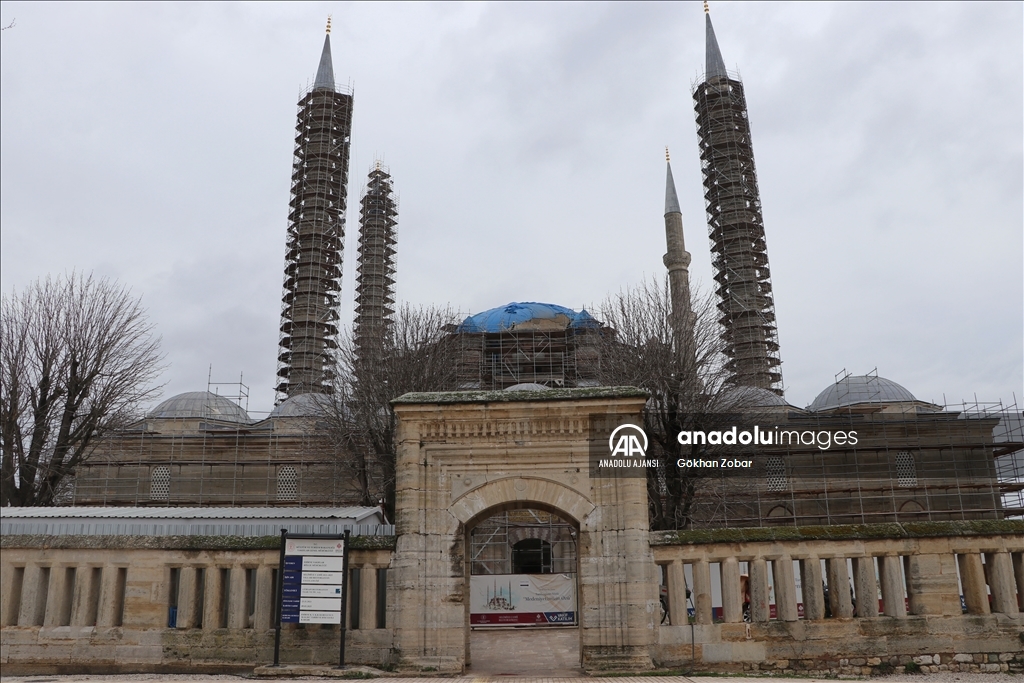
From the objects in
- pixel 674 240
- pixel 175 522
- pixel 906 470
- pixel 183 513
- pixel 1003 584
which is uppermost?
pixel 674 240

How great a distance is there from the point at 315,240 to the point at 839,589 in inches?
1640

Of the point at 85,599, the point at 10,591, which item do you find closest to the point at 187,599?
the point at 85,599

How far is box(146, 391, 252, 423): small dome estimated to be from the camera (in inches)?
1494

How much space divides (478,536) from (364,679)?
2034 cm

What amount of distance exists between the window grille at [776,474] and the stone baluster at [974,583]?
20443mm

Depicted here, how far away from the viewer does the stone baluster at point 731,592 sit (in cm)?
1094

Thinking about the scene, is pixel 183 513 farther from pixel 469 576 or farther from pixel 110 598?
pixel 469 576

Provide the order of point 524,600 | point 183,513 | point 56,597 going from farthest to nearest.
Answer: point 524,600 → point 183,513 → point 56,597

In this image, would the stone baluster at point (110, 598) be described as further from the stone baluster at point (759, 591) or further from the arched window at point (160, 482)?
the arched window at point (160, 482)

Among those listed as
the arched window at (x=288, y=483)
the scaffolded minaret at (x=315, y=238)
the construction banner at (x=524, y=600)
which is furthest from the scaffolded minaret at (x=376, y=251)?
the construction banner at (x=524, y=600)

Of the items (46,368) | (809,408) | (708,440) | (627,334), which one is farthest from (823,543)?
(809,408)

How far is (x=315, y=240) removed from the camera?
4781cm

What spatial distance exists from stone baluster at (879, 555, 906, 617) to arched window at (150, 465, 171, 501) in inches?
1130

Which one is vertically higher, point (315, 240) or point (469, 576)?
point (315, 240)
